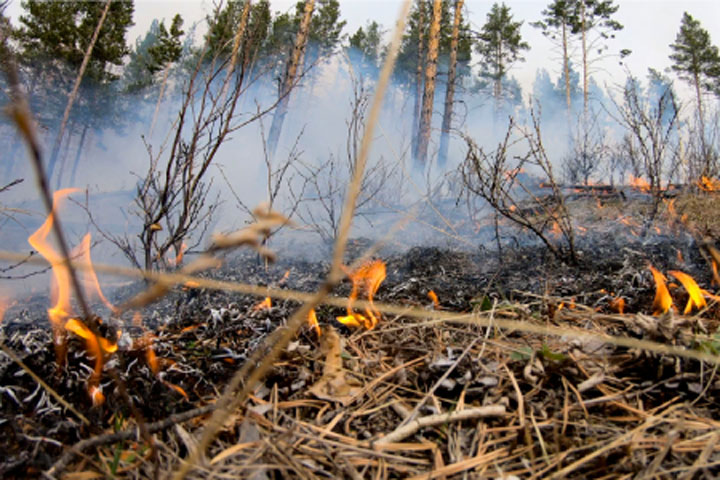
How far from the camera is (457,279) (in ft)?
9.96

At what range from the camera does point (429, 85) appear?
11.9 meters

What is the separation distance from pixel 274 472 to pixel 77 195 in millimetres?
25087

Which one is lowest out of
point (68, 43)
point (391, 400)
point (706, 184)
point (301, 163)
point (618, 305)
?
point (391, 400)

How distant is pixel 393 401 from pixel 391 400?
0.01m

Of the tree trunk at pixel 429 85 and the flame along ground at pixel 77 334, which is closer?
the flame along ground at pixel 77 334

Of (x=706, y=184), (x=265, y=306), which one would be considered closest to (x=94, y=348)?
(x=265, y=306)

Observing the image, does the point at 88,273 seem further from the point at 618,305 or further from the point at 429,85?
the point at 429,85

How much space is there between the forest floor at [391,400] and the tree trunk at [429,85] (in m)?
10.7

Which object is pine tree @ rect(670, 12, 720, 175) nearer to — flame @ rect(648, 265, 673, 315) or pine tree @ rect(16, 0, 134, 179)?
flame @ rect(648, 265, 673, 315)

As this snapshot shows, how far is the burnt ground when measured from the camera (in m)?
1.00

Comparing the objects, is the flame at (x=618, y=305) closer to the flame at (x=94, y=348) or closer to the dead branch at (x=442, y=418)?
the dead branch at (x=442, y=418)

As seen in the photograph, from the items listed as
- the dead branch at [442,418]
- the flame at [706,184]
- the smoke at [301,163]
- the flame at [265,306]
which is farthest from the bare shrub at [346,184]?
the flame at [706,184]

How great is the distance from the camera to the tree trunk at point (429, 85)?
460 inches

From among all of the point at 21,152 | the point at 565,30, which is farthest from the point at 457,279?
the point at 21,152
